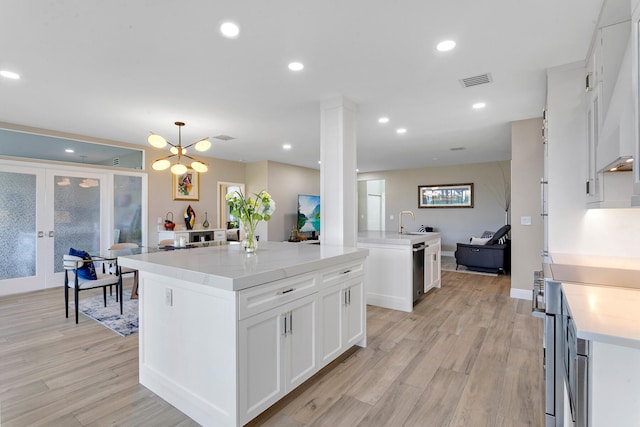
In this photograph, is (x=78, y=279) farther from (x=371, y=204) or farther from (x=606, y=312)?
(x=371, y=204)

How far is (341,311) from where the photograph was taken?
99.7 inches

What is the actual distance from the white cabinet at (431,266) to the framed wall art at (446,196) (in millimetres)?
4403

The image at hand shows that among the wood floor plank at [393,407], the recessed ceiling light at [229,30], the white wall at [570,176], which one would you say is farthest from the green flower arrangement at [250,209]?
the white wall at [570,176]

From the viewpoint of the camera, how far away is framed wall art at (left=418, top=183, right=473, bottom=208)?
8.66 meters

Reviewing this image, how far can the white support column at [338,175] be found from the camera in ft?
11.1

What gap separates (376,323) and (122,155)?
215 inches

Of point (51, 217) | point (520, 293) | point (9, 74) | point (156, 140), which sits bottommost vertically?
point (520, 293)

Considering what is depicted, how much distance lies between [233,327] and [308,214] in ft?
23.8

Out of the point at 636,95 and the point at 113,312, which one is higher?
the point at 636,95

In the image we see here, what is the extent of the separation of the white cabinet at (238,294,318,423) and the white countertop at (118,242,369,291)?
8.6 inches

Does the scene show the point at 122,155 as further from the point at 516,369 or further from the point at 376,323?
the point at 516,369

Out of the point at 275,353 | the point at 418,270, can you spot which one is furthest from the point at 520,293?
the point at 275,353

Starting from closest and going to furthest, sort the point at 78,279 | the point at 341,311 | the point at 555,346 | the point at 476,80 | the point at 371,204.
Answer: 1. the point at 555,346
2. the point at 341,311
3. the point at 476,80
4. the point at 78,279
5. the point at 371,204

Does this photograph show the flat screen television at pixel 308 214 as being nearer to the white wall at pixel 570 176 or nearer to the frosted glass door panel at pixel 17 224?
the frosted glass door panel at pixel 17 224
